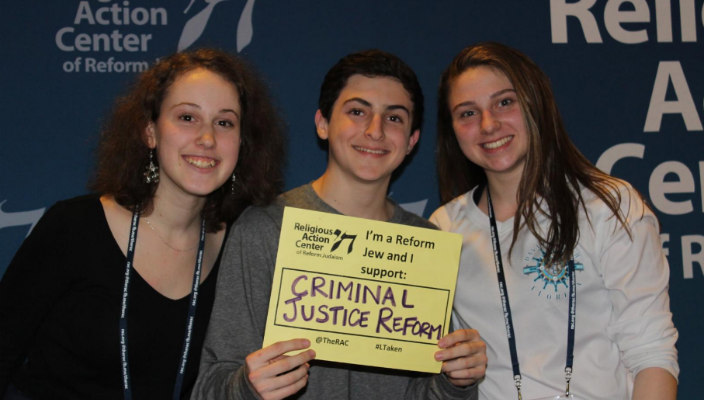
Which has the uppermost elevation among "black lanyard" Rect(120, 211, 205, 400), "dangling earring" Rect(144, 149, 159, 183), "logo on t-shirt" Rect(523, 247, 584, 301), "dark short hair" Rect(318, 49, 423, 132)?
"dark short hair" Rect(318, 49, 423, 132)

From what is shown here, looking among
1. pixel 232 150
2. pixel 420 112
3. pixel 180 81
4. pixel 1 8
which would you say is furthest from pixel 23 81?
pixel 420 112

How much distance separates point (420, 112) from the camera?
7.47 feet

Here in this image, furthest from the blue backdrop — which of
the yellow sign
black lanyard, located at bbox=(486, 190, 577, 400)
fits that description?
the yellow sign

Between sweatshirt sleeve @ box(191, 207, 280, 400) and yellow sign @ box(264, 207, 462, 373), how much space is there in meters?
0.18

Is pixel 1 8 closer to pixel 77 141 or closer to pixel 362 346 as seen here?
pixel 77 141

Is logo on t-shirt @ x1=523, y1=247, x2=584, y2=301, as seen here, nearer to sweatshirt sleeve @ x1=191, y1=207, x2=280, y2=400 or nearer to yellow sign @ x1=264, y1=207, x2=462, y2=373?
yellow sign @ x1=264, y1=207, x2=462, y2=373

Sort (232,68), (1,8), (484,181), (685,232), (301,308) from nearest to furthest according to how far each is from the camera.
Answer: (301,308), (232,68), (484,181), (1,8), (685,232)

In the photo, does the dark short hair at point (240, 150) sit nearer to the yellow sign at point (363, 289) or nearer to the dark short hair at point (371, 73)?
the dark short hair at point (371, 73)

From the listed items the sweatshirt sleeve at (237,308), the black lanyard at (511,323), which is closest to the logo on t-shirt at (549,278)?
the black lanyard at (511,323)

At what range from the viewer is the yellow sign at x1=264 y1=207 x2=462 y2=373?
179 cm

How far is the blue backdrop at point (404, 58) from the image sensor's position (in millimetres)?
2818

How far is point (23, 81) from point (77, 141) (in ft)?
1.18

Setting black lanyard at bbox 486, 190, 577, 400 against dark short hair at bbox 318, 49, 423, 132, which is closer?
black lanyard at bbox 486, 190, 577, 400

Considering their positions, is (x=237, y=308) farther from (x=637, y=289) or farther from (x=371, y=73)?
(x=637, y=289)
